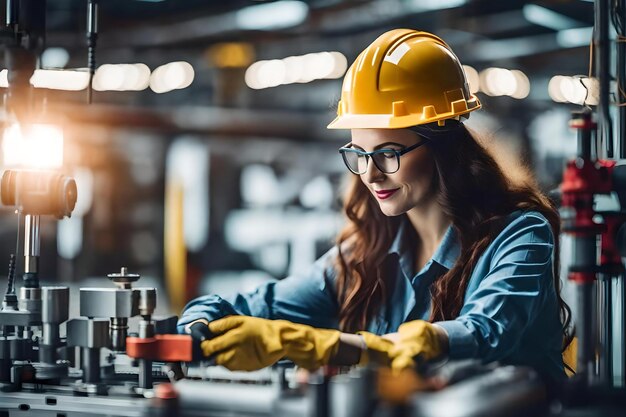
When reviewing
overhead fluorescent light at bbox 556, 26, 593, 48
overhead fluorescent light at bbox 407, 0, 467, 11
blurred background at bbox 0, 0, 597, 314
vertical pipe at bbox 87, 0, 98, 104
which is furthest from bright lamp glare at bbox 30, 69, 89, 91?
overhead fluorescent light at bbox 556, 26, 593, 48

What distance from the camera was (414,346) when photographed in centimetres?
167

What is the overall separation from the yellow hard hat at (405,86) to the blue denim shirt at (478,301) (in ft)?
1.16

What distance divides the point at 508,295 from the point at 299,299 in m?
0.69

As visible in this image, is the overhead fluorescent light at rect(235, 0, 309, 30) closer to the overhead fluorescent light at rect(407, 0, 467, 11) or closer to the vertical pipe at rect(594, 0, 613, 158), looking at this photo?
the overhead fluorescent light at rect(407, 0, 467, 11)

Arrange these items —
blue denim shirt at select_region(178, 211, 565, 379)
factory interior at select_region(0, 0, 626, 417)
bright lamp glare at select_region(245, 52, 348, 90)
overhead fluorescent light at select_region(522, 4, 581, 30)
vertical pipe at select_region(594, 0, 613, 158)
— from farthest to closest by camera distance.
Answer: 1. bright lamp glare at select_region(245, 52, 348, 90)
2. overhead fluorescent light at select_region(522, 4, 581, 30)
3. blue denim shirt at select_region(178, 211, 565, 379)
4. vertical pipe at select_region(594, 0, 613, 158)
5. factory interior at select_region(0, 0, 626, 417)

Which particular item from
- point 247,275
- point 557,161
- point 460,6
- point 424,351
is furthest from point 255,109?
point 424,351

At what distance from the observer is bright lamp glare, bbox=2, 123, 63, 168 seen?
1.94 meters

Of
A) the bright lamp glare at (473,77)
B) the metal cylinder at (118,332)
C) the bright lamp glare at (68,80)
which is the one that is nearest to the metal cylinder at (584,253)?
the metal cylinder at (118,332)

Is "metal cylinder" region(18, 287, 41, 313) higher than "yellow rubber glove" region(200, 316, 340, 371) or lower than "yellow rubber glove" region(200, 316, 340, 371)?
higher

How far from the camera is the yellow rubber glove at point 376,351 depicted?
169 cm

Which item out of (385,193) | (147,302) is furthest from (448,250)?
(147,302)

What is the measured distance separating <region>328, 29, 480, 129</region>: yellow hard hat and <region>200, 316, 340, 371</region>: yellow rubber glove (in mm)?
638

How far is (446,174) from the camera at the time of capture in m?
2.12

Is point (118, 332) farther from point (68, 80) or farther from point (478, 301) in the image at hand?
point (68, 80)
